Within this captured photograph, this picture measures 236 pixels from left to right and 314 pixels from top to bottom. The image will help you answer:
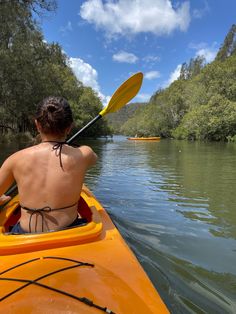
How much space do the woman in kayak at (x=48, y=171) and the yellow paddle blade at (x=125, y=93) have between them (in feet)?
9.12

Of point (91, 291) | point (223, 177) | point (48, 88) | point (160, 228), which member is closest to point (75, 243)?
point (91, 291)

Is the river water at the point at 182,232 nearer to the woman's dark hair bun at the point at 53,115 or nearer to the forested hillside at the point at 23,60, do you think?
the woman's dark hair bun at the point at 53,115

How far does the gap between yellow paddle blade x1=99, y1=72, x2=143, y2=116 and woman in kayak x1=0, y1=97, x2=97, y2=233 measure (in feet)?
9.12

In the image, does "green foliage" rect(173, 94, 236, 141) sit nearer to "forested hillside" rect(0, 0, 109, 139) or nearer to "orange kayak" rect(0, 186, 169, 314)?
"forested hillside" rect(0, 0, 109, 139)

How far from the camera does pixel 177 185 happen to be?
825 cm

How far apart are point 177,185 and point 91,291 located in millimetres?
6694

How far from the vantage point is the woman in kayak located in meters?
2.31

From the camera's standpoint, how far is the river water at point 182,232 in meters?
2.96

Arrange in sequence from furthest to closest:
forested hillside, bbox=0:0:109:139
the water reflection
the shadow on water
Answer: forested hillside, bbox=0:0:109:139, the water reflection, the shadow on water

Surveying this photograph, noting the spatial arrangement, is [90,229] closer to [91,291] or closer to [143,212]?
[91,291]

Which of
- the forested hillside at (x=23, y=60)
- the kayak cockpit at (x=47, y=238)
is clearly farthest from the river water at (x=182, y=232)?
the forested hillside at (x=23, y=60)

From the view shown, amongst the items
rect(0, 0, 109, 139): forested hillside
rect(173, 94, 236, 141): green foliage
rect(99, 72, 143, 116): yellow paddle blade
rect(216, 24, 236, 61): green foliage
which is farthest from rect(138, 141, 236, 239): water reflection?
rect(216, 24, 236, 61): green foliage

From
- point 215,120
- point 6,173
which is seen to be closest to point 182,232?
point 6,173

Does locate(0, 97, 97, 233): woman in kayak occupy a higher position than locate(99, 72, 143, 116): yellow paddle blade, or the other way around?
locate(99, 72, 143, 116): yellow paddle blade
